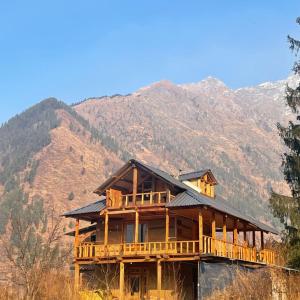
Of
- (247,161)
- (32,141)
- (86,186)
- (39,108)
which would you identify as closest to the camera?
(86,186)

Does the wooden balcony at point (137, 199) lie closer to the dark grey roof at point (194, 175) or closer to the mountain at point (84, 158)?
the dark grey roof at point (194, 175)

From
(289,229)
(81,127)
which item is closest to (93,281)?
(289,229)

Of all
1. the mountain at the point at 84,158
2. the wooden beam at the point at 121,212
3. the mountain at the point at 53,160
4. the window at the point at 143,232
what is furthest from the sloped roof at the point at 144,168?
the mountain at the point at 53,160

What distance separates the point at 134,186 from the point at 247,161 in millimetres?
168336

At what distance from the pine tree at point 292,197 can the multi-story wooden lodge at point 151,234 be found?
212cm

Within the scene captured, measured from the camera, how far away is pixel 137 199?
3534 cm

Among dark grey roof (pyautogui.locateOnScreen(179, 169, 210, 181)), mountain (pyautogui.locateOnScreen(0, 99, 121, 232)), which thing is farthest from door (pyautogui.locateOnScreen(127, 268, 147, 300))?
mountain (pyautogui.locateOnScreen(0, 99, 121, 232))

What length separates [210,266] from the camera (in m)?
30.1

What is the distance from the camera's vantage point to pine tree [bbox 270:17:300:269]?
109ft

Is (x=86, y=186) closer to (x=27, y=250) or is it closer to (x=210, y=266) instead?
(x=210, y=266)

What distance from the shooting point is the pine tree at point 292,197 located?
33.1 metres

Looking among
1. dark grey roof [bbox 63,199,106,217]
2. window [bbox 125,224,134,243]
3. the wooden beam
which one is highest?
dark grey roof [bbox 63,199,106,217]

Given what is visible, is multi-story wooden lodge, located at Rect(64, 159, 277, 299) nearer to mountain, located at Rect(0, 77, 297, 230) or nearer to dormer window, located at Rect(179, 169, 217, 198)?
dormer window, located at Rect(179, 169, 217, 198)

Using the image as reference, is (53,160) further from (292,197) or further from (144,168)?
(292,197)
